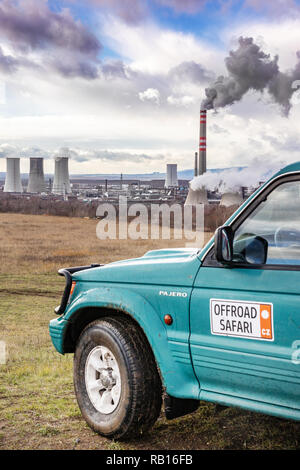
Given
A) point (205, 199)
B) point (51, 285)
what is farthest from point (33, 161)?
point (51, 285)

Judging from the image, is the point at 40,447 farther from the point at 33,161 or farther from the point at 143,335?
the point at 33,161

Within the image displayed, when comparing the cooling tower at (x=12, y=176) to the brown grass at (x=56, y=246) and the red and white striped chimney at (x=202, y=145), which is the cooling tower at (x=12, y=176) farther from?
the red and white striped chimney at (x=202, y=145)

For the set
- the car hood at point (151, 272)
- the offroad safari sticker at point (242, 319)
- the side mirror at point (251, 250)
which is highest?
the side mirror at point (251, 250)

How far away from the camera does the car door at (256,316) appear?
3.21 m

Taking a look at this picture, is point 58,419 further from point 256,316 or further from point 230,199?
point 230,199

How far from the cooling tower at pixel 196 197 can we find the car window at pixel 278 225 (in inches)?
2674

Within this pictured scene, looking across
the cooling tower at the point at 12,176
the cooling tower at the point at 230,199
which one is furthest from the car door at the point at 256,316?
the cooling tower at the point at 12,176

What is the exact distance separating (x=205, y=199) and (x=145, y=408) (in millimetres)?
71290

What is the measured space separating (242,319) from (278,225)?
73 centimetres

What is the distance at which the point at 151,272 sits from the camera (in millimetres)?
3994

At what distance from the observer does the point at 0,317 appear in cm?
1298

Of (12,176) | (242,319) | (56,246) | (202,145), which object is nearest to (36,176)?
(12,176)

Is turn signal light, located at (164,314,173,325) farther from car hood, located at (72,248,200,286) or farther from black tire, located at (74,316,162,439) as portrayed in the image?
black tire, located at (74,316,162,439)

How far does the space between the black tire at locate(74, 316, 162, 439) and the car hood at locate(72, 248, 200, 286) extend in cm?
35
